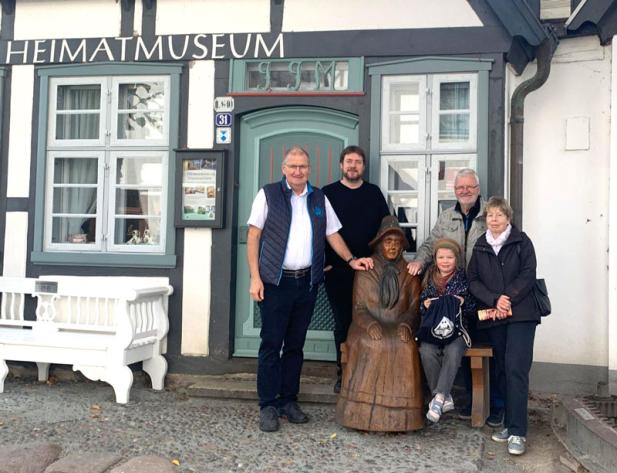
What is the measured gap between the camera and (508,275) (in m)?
4.54

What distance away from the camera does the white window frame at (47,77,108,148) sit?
631 cm

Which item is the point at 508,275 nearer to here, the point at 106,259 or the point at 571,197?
the point at 571,197

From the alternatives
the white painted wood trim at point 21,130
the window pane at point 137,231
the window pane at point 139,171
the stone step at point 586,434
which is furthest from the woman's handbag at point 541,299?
the white painted wood trim at point 21,130

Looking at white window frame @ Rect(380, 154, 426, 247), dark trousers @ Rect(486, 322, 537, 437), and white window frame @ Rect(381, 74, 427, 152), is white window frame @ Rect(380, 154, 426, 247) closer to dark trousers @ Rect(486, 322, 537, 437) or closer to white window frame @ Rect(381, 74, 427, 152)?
white window frame @ Rect(381, 74, 427, 152)

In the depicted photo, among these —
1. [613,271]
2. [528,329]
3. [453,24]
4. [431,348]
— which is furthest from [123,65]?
[613,271]

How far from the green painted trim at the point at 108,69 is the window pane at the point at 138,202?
3.44ft

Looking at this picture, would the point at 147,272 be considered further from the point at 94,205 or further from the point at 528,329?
the point at 528,329

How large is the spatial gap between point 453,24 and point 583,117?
1.35 meters

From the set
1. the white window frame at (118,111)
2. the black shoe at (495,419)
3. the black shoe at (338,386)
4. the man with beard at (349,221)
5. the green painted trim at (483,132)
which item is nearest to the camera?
the black shoe at (495,419)

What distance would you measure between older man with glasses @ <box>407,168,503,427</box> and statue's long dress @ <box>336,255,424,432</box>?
49cm

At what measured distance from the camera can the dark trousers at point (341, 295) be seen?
536 cm

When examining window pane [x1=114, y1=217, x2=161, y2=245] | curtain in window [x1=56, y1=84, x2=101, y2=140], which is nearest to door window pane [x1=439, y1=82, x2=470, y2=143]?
window pane [x1=114, y1=217, x2=161, y2=245]

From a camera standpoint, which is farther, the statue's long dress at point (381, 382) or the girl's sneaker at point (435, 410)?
the statue's long dress at point (381, 382)

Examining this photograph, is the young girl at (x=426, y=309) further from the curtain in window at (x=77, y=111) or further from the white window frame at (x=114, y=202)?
the curtain in window at (x=77, y=111)
